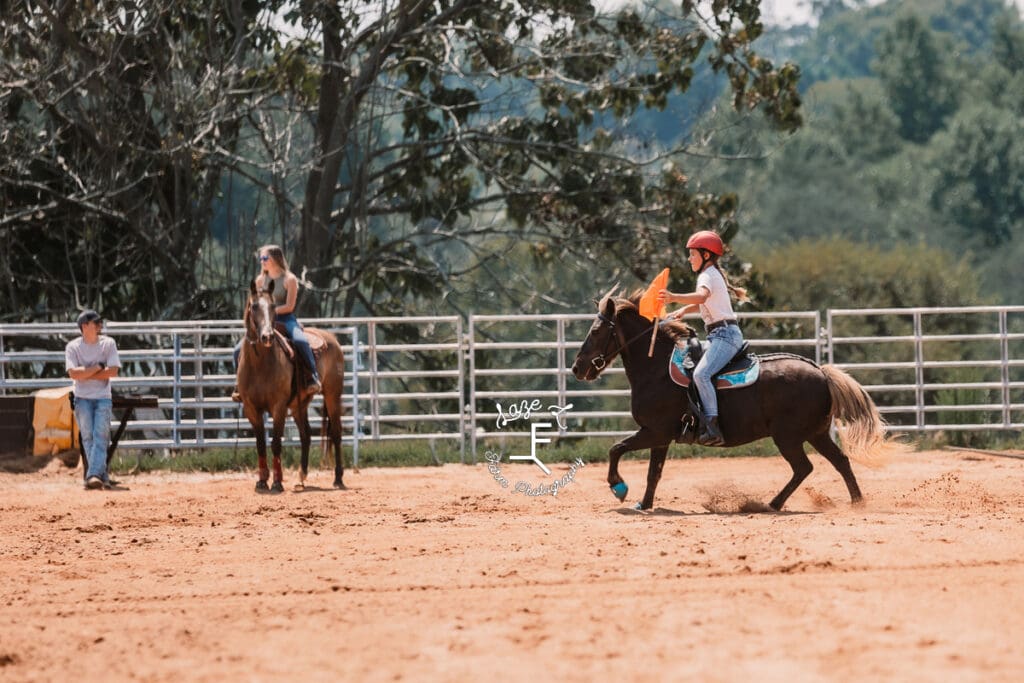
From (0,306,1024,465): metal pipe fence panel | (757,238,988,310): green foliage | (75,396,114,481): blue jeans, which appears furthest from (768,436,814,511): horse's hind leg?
(757,238,988,310): green foliage

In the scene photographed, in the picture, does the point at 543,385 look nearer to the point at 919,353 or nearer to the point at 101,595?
the point at 919,353

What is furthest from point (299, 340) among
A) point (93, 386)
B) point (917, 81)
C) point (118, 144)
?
point (917, 81)

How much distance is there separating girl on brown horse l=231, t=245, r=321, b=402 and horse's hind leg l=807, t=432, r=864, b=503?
5044 millimetres

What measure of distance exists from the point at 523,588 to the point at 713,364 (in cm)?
383

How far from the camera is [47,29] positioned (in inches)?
885

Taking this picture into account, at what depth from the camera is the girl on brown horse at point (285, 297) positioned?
14.4 meters

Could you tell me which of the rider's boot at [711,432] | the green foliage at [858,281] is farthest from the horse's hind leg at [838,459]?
the green foliage at [858,281]

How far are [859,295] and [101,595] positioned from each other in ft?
128

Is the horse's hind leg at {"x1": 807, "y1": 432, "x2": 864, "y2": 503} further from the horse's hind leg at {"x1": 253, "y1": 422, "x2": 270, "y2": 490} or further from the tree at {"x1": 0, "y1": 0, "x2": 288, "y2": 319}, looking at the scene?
the tree at {"x1": 0, "y1": 0, "x2": 288, "y2": 319}

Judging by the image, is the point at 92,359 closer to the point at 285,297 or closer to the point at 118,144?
the point at 285,297

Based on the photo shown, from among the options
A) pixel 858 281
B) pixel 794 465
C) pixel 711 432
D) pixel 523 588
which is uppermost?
pixel 858 281

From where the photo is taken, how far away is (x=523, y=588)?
8430mm

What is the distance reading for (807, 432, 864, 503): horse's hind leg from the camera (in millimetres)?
12000

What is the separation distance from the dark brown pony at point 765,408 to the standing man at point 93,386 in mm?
5555
